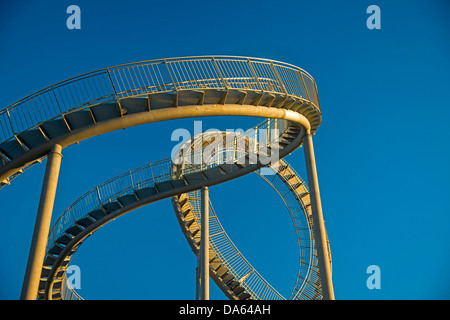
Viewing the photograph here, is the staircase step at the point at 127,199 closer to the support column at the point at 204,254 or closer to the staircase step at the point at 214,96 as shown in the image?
the support column at the point at 204,254

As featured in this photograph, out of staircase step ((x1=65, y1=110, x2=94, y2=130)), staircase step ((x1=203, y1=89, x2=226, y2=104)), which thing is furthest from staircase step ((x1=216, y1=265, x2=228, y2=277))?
staircase step ((x1=65, y1=110, x2=94, y2=130))

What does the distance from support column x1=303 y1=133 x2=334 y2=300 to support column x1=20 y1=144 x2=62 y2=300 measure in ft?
25.0

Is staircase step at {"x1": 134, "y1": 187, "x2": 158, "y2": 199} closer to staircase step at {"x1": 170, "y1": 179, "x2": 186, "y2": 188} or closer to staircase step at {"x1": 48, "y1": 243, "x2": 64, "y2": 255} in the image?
staircase step at {"x1": 170, "y1": 179, "x2": 186, "y2": 188}

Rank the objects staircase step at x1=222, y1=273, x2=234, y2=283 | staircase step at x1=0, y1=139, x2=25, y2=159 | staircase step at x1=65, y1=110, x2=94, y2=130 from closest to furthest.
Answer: staircase step at x1=65, y1=110, x2=94, y2=130, staircase step at x1=0, y1=139, x2=25, y2=159, staircase step at x1=222, y1=273, x2=234, y2=283

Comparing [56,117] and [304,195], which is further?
[304,195]

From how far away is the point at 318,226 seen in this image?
47.7 ft

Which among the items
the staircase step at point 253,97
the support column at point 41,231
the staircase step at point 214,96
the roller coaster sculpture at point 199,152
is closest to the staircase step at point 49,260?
the roller coaster sculpture at point 199,152

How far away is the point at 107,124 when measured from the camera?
42.7ft

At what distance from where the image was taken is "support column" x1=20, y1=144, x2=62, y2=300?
10672 mm

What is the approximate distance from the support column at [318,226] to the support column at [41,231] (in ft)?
25.0

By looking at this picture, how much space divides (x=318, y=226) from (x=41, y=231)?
7.92 meters
